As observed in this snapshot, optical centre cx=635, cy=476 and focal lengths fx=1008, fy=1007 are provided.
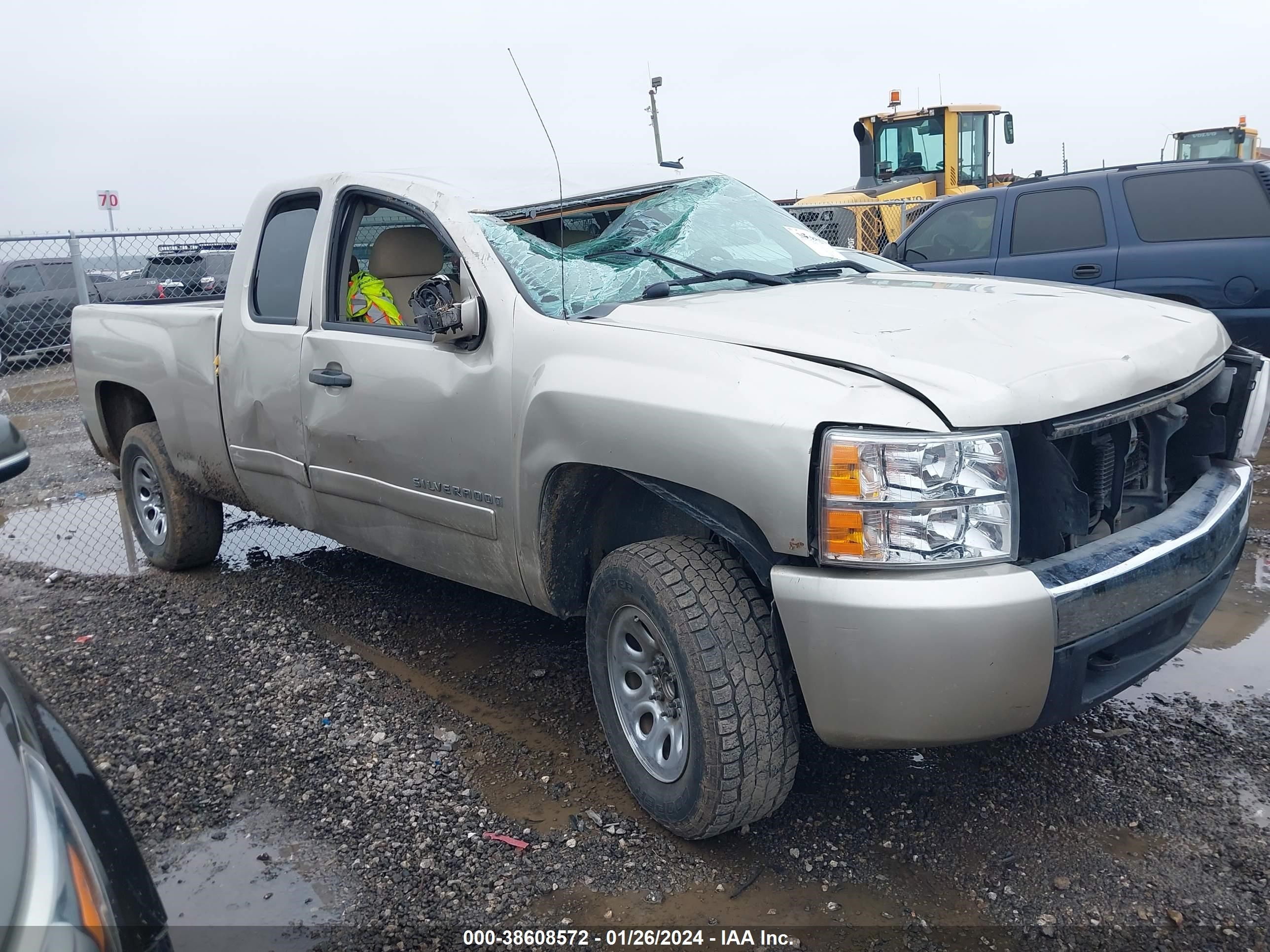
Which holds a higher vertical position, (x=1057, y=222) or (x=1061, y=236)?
(x=1057, y=222)

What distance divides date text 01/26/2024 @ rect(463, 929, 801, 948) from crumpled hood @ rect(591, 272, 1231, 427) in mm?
1250

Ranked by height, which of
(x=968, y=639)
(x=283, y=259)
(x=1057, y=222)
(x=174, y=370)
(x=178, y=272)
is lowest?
(x=968, y=639)

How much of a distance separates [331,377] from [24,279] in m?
12.5

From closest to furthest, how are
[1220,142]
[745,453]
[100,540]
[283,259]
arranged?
[745,453] → [283,259] → [100,540] → [1220,142]

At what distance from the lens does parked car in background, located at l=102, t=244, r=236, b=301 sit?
37.2ft

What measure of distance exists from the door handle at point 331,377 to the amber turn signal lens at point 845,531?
1980 mm

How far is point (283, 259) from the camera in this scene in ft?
13.5

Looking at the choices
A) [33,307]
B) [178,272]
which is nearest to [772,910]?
[178,272]

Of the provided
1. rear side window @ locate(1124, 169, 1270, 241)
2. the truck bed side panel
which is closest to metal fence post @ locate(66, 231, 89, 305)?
the truck bed side panel

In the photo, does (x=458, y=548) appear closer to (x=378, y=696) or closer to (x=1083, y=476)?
(x=378, y=696)

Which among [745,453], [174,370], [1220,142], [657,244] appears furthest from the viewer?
[1220,142]

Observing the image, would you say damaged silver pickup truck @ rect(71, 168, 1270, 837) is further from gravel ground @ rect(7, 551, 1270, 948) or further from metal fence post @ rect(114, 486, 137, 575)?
metal fence post @ rect(114, 486, 137, 575)

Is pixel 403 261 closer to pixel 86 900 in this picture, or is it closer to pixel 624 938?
pixel 624 938

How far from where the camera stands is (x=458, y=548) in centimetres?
331
